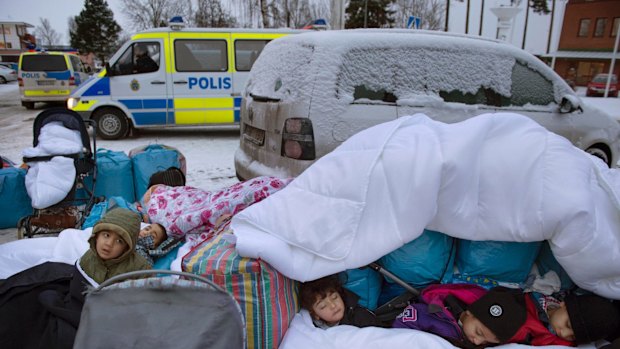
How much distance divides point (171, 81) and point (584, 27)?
3914 cm

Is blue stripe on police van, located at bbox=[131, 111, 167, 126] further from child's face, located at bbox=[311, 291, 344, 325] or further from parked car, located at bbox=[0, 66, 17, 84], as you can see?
parked car, located at bbox=[0, 66, 17, 84]

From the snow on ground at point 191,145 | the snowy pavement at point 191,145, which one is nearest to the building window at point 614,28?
the snow on ground at point 191,145

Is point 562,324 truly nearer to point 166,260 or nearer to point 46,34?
point 166,260

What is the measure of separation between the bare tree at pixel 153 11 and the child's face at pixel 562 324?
28.7m

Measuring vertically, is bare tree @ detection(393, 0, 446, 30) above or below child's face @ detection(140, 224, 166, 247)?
above

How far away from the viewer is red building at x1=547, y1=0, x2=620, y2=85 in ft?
111

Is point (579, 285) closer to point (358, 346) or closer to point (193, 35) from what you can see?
point (358, 346)

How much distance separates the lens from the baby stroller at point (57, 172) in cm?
350

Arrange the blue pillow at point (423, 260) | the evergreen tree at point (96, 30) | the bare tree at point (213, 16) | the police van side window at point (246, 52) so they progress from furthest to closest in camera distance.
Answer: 1. the evergreen tree at point (96, 30)
2. the bare tree at point (213, 16)
3. the police van side window at point (246, 52)
4. the blue pillow at point (423, 260)

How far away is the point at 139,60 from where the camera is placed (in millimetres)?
8289

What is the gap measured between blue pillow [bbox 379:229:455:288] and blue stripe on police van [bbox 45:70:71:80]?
14187 mm

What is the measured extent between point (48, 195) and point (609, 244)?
379 cm

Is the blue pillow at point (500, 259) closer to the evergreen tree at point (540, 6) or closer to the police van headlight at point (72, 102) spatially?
the police van headlight at point (72, 102)

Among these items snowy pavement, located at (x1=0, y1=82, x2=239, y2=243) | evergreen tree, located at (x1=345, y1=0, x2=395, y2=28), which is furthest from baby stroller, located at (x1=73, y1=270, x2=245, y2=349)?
evergreen tree, located at (x1=345, y1=0, x2=395, y2=28)
